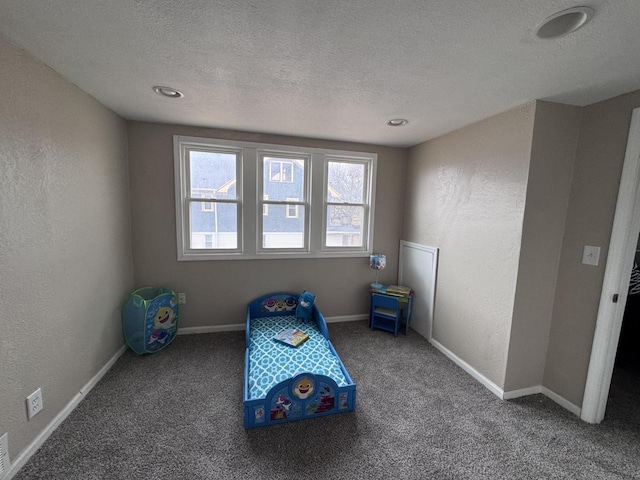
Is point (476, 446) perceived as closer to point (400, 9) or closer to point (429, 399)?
point (429, 399)

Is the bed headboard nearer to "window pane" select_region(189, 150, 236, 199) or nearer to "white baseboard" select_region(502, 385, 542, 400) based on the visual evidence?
"window pane" select_region(189, 150, 236, 199)

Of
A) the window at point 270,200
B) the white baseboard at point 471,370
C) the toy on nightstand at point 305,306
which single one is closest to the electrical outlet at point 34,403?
the window at point 270,200

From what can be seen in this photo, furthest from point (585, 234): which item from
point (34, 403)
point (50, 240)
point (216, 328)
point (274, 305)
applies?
point (34, 403)

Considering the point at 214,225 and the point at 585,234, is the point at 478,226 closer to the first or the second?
the point at 585,234

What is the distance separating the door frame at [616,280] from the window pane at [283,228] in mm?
2636

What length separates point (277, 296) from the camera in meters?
3.13


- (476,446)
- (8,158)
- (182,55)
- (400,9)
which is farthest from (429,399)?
(8,158)

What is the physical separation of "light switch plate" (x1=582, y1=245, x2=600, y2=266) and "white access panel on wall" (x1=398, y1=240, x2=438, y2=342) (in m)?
1.15

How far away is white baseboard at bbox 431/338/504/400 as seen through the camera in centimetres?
212

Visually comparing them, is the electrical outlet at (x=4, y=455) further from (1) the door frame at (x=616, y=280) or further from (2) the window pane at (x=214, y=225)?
(1) the door frame at (x=616, y=280)

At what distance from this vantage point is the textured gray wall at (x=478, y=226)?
2000mm

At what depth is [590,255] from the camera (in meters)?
1.86

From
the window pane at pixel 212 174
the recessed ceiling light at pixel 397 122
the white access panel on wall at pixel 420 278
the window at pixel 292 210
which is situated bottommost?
the white access panel on wall at pixel 420 278

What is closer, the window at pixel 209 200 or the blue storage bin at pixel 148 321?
the blue storage bin at pixel 148 321
